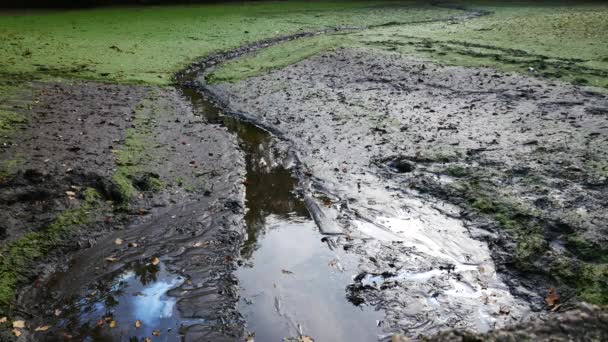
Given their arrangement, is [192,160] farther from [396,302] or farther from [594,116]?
[594,116]

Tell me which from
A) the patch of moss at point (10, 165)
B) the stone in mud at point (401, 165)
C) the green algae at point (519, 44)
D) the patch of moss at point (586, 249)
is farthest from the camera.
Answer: the green algae at point (519, 44)

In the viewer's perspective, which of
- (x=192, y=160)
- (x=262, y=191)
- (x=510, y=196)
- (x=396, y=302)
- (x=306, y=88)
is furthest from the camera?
(x=306, y=88)

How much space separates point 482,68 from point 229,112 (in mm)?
4739

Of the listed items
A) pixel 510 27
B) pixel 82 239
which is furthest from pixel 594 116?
pixel 510 27

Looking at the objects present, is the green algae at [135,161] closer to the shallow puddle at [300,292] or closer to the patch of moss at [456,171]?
the shallow puddle at [300,292]

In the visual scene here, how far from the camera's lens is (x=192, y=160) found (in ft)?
18.9

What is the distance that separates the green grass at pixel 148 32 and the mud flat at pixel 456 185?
3.36 meters

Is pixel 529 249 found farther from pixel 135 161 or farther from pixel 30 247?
pixel 135 161

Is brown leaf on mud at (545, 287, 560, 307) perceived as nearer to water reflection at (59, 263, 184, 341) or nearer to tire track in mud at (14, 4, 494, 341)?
tire track in mud at (14, 4, 494, 341)

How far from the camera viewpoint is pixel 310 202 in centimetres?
499

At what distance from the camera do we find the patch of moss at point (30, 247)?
3.58 meters

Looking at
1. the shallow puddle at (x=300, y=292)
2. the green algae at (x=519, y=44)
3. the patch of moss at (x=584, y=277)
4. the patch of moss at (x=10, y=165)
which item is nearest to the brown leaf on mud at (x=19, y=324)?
the shallow puddle at (x=300, y=292)

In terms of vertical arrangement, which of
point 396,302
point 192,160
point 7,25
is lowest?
point 396,302

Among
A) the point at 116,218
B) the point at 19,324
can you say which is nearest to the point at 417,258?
the point at 116,218
